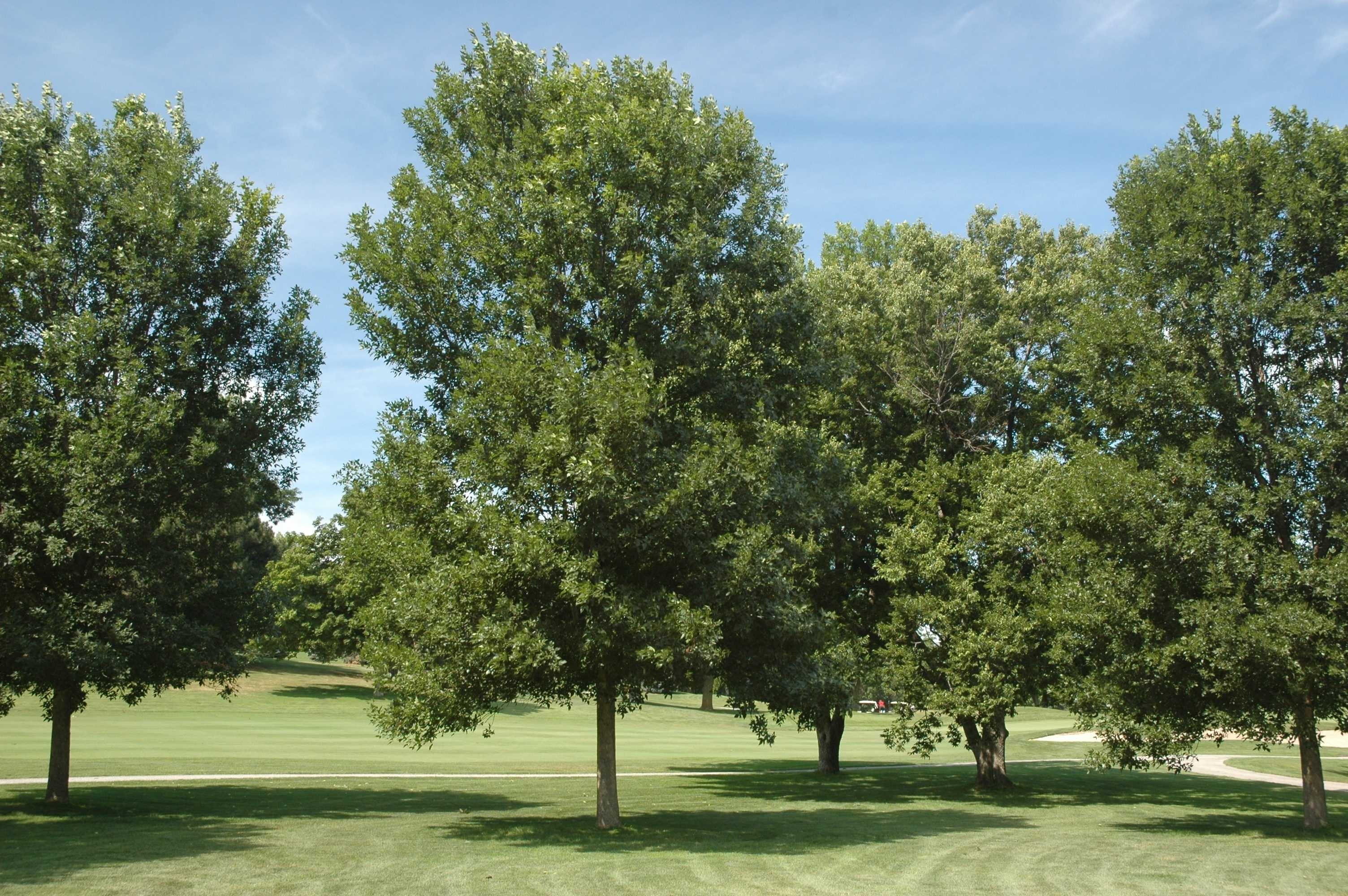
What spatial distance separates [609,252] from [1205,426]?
38.3 ft

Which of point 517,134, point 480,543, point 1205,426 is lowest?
point 480,543

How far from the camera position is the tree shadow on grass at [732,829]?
15.9 metres

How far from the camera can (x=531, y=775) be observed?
29.7 metres

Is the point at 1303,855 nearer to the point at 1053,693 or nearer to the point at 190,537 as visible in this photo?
the point at 1053,693

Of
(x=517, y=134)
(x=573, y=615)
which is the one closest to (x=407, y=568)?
(x=573, y=615)

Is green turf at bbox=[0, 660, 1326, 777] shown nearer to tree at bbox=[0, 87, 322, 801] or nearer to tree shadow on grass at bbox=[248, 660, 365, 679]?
tree shadow on grass at bbox=[248, 660, 365, 679]

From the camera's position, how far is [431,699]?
15.2 meters

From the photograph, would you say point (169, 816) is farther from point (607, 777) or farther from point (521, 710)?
point (521, 710)

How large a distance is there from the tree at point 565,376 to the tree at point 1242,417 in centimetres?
722

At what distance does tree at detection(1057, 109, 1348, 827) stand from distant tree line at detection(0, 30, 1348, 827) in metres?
0.07

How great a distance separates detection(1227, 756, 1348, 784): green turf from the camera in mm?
35094

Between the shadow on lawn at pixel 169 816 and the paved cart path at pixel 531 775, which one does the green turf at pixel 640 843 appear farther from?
the paved cart path at pixel 531 775

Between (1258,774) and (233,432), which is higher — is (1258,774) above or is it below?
below

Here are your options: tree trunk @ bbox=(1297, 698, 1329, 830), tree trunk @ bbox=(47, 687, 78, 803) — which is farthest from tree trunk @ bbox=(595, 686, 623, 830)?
tree trunk @ bbox=(1297, 698, 1329, 830)
